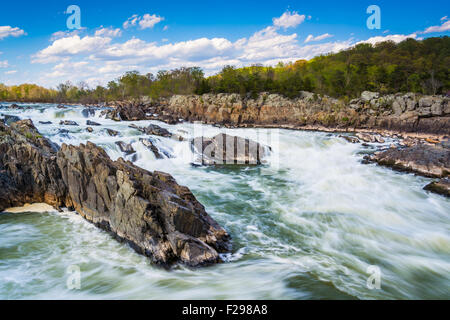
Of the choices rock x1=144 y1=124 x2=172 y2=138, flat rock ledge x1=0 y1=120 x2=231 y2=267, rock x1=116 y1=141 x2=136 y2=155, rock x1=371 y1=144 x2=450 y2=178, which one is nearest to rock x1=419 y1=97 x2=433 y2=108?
rock x1=371 y1=144 x2=450 y2=178

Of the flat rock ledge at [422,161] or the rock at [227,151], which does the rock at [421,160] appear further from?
the rock at [227,151]

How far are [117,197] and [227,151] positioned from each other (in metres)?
12.1

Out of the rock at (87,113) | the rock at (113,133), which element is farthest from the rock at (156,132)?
the rock at (87,113)

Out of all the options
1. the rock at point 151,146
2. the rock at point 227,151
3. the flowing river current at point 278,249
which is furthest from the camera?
the rock at point 151,146

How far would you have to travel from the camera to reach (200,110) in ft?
148

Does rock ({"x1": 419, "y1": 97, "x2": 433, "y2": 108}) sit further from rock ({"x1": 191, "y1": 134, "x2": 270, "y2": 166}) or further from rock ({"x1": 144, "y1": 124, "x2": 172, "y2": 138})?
rock ({"x1": 144, "y1": 124, "x2": 172, "y2": 138})

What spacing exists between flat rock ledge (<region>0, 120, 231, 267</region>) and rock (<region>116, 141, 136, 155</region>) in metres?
6.35

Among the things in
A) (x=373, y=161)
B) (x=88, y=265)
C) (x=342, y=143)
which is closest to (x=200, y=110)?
(x=342, y=143)

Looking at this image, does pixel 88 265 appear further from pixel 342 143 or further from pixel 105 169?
pixel 342 143

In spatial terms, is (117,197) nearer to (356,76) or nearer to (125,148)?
(125,148)

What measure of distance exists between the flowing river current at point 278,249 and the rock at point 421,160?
5.12 feet

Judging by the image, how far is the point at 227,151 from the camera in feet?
65.1

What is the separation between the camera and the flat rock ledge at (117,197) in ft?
24.2
